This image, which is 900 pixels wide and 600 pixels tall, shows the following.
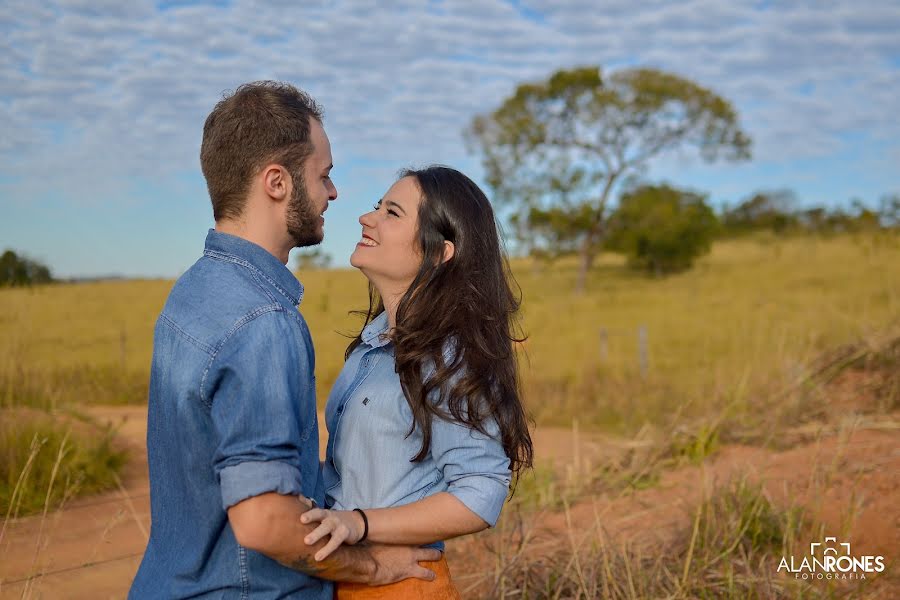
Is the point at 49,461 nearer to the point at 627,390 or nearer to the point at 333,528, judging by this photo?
the point at 333,528

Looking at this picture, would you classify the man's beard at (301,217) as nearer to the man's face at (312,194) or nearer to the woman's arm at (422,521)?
the man's face at (312,194)

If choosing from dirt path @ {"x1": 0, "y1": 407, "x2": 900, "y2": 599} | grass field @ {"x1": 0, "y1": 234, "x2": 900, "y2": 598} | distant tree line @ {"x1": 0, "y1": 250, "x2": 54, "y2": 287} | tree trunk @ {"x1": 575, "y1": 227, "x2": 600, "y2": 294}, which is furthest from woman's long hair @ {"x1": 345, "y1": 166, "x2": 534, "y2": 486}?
tree trunk @ {"x1": 575, "y1": 227, "x2": 600, "y2": 294}

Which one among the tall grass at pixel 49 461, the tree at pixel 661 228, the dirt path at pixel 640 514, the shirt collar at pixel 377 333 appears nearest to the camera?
the shirt collar at pixel 377 333

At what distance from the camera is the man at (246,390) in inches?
61.9

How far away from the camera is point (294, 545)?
5.28 feet

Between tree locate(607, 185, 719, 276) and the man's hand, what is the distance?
2817cm

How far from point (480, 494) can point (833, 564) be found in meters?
2.57

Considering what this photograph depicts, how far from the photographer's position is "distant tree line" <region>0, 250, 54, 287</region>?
24.6 feet

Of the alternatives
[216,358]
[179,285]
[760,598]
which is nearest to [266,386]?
A: [216,358]

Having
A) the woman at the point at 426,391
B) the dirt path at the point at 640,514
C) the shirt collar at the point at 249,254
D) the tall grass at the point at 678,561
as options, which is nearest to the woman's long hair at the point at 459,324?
the woman at the point at 426,391

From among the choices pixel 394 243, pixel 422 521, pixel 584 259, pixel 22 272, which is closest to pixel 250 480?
pixel 422 521

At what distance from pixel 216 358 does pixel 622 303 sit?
2475cm

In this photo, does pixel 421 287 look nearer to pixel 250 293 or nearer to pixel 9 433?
pixel 250 293

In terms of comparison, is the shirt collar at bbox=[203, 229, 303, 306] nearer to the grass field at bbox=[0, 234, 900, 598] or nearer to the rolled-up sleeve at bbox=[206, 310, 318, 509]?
the rolled-up sleeve at bbox=[206, 310, 318, 509]
